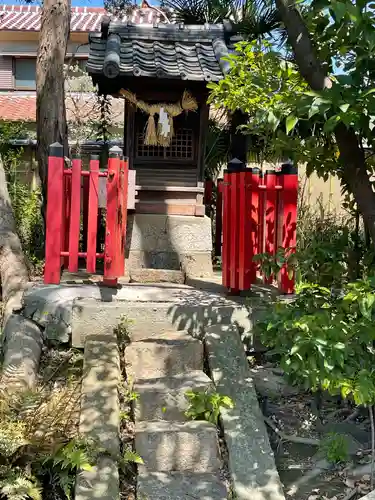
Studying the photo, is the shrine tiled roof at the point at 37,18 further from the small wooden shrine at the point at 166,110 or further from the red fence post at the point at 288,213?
the red fence post at the point at 288,213

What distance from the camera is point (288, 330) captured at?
3199 millimetres

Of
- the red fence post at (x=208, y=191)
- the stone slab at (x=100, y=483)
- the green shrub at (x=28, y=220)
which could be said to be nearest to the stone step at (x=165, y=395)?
the stone slab at (x=100, y=483)

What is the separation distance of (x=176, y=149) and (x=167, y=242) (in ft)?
3.81

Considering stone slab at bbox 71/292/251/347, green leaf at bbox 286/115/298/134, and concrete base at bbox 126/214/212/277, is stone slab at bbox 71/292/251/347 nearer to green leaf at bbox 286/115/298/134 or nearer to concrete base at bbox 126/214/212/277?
concrete base at bbox 126/214/212/277


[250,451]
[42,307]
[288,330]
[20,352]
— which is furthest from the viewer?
[42,307]

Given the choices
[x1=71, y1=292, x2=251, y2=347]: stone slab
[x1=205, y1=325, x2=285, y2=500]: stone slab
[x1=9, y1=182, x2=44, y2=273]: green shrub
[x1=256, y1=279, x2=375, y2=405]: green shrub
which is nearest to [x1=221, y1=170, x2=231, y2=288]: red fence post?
[x1=71, y1=292, x2=251, y2=347]: stone slab

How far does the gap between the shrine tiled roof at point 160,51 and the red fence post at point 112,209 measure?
144 cm

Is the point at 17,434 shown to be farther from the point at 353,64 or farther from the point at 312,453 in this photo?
the point at 353,64

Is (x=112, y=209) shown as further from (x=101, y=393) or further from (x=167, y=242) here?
(x=167, y=242)

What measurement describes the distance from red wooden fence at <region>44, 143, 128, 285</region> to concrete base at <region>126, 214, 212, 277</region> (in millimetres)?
1714

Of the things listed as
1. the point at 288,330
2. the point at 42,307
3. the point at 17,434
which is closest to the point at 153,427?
the point at 17,434

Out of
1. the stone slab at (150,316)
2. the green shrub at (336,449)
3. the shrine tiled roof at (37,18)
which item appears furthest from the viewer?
the shrine tiled roof at (37,18)

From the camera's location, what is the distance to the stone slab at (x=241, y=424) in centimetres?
338

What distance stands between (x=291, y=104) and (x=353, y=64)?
17.7 inches
